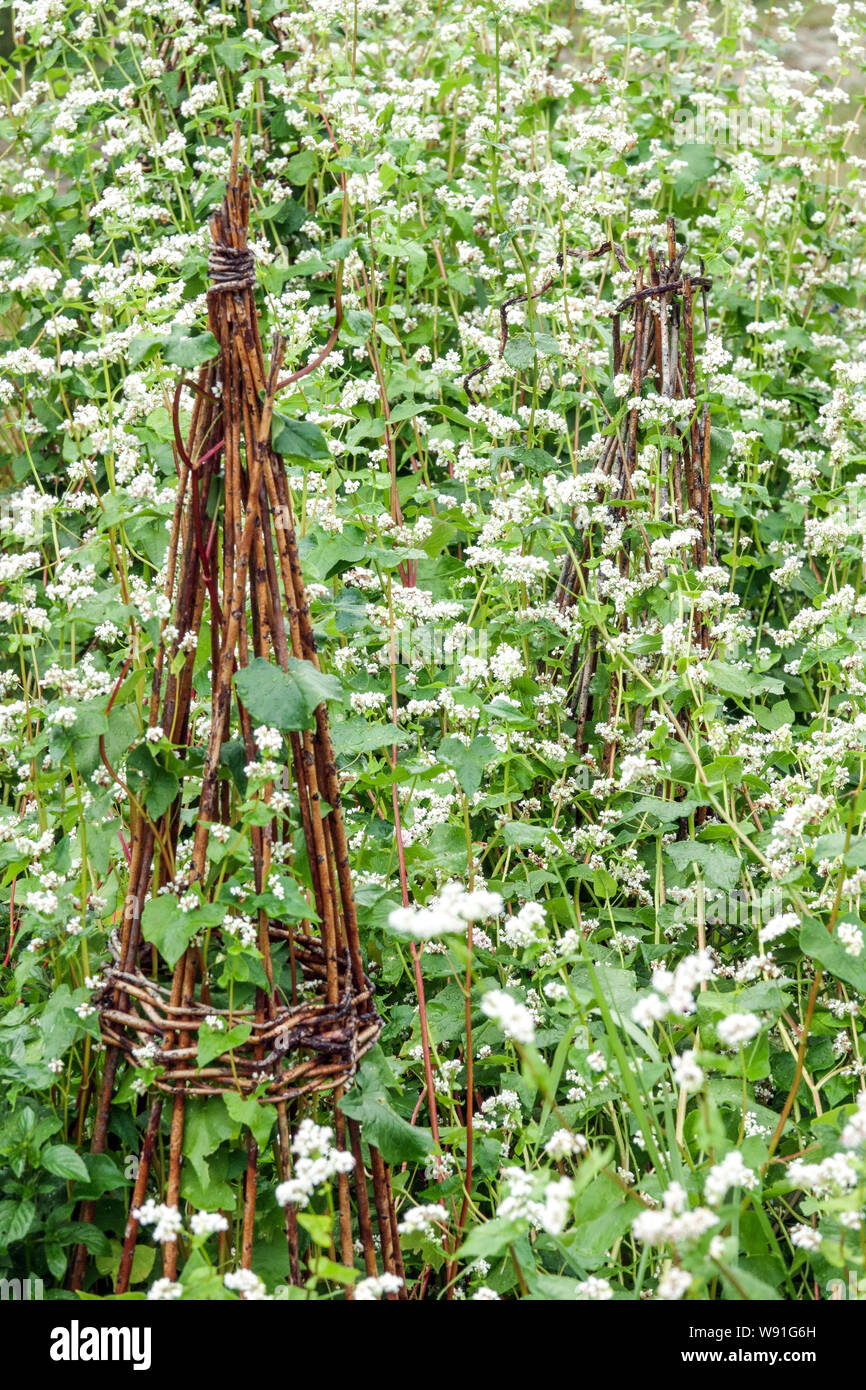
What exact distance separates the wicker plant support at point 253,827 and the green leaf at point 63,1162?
10cm

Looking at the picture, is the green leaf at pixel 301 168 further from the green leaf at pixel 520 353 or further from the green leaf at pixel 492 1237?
the green leaf at pixel 492 1237

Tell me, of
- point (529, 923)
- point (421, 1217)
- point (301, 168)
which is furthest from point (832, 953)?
point (301, 168)

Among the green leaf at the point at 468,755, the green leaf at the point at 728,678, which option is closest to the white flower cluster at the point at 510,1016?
the green leaf at the point at 468,755

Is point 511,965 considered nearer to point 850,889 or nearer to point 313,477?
point 850,889

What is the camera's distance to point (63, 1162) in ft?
6.47

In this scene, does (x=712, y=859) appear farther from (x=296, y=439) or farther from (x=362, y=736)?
(x=296, y=439)

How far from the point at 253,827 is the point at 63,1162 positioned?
591mm

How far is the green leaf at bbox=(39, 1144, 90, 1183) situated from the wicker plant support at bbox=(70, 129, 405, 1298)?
10cm

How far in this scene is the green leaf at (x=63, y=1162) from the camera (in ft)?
6.42

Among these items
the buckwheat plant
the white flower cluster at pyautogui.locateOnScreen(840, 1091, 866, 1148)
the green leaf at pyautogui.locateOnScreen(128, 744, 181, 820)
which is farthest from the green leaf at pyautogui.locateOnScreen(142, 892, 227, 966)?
the white flower cluster at pyautogui.locateOnScreen(840, 1091, 866, 1148)

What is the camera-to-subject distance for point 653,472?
2.93 metres

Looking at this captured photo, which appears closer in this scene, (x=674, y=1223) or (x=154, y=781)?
(x=674, y=1223)

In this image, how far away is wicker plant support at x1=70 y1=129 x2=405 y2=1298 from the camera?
1.85 meters
